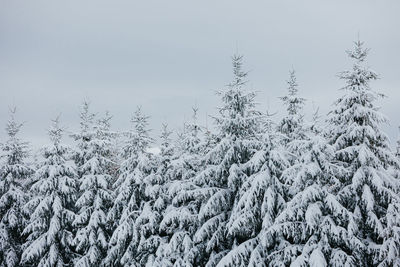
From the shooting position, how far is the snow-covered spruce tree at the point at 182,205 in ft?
71.6

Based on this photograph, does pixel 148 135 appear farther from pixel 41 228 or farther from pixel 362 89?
pixel 362 89

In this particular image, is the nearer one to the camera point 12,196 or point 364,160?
point 364,160

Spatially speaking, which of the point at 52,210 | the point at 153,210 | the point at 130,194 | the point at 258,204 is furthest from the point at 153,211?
the point at 258,204

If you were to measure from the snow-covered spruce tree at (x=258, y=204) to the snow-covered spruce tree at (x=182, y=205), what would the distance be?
10.5 ft

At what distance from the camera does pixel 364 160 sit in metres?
16.2

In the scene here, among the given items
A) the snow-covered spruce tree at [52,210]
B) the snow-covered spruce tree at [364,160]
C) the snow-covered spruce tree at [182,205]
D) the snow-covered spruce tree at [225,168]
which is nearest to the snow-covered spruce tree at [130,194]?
the snow-covered spruce tree at [182,205]

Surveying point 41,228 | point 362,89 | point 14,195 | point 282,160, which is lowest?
point 41,228

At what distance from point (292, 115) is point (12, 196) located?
2027 centimetres

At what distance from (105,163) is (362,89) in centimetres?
1784

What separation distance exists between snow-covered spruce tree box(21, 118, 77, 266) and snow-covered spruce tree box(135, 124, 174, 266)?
5487 mm

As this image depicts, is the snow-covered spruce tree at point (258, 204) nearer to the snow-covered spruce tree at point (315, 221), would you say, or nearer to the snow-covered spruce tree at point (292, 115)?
the snow-covered spruce tree at point (315, 221)

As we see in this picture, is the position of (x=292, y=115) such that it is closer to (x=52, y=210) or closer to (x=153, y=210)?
(x=153, y=210)

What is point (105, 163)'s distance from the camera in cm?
2805

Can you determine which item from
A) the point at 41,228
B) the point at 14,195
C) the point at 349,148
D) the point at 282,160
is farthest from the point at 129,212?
the point at 349,148
